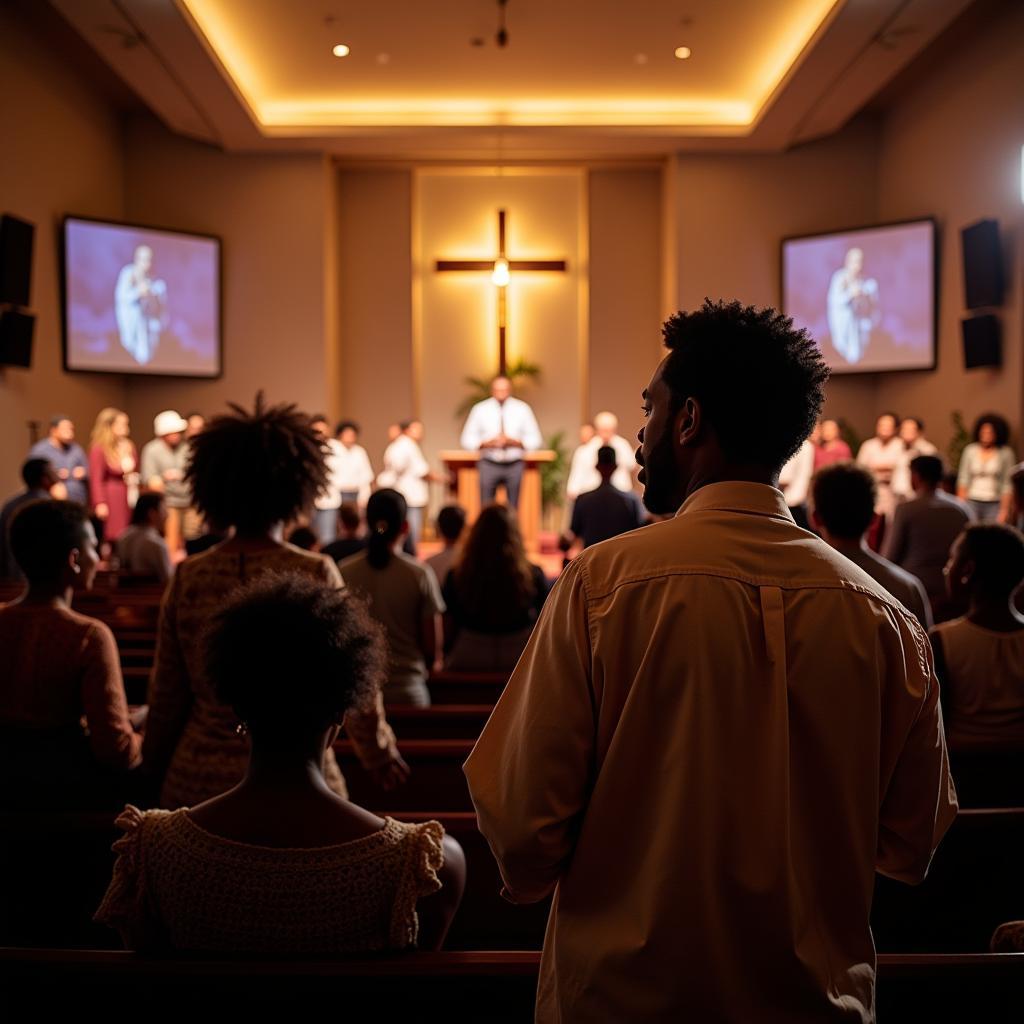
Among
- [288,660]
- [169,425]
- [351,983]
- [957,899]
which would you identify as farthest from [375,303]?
[351,983]

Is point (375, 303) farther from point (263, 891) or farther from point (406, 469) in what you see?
point (263, 891)

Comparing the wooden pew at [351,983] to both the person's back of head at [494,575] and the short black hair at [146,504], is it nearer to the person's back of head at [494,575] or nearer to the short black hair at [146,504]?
the person's back of head at [494,575]

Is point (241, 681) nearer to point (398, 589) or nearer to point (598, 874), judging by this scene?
point (598, 874)

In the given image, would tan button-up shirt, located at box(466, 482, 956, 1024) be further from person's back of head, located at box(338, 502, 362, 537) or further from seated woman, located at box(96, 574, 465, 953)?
person's back of head, located at box(338, 502, 362, 537)

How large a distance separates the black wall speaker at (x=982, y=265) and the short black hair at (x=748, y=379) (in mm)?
9331

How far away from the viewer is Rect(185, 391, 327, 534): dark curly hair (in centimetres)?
240

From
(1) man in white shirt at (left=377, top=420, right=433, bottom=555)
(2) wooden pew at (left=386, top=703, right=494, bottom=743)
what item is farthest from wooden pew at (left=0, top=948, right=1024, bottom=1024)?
(1) man in white shirt at (left=377, top=420, right=433, bottom=555)

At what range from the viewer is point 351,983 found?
4.51ft

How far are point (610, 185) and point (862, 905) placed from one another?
12.9 meters

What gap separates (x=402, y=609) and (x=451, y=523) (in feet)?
5.20

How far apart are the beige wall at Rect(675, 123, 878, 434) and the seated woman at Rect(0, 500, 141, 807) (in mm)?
10631

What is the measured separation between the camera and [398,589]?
355 centimetres

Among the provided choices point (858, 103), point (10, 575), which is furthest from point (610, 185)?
point (10, 575)

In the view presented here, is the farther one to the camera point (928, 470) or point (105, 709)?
point (928, 470)
